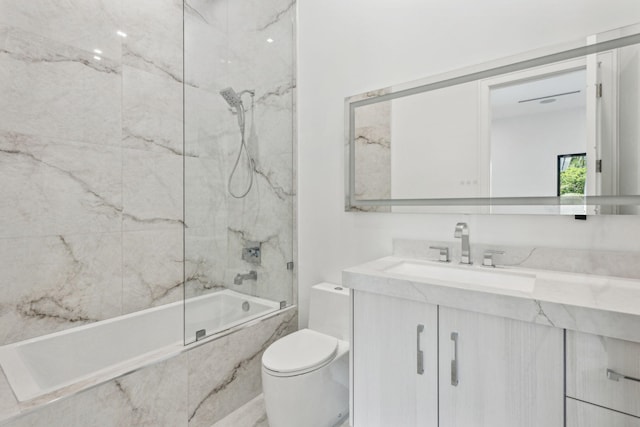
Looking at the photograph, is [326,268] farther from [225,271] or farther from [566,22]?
[566,22]

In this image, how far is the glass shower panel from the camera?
1.74 meters

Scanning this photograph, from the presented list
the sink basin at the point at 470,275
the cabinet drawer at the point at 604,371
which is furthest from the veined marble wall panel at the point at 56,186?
the cabinet drawer at the point at 604,371

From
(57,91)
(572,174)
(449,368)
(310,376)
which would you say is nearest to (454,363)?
(449,368)

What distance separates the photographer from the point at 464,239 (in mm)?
1567

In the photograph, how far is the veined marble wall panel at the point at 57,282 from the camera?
1552 mm

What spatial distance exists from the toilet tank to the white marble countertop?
53 cm

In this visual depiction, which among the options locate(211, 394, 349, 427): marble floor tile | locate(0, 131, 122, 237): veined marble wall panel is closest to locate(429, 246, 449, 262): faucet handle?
locate(211, 394, 349, 427): marble floor tile

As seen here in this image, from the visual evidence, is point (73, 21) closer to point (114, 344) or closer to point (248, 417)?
point (114, 344)

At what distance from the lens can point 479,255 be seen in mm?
1569

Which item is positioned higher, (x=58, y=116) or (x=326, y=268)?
(x=58, y=116)

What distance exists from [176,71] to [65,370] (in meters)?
1.83

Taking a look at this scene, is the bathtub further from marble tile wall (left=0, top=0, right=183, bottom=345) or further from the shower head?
the shower head

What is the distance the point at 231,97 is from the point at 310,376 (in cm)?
161

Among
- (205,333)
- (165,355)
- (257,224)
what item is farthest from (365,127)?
(165,355)
